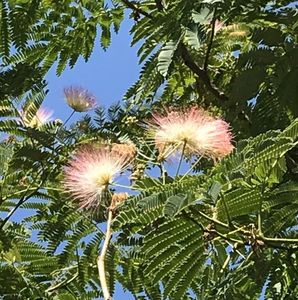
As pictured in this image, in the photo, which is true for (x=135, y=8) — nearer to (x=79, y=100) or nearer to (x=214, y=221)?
(x=79, y=100)

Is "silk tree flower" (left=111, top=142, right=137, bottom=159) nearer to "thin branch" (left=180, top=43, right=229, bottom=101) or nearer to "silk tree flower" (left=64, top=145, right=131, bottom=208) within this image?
"silk tree flower" (left=64, top=145, right=131, bottom=208)

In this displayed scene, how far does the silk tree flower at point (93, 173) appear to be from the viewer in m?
2.01

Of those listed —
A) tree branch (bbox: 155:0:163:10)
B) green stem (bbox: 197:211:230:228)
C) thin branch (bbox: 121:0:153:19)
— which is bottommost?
green stem (bbox: 197:211:230:228)

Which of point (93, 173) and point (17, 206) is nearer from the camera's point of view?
point (93, 173)

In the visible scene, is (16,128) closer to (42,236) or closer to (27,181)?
(27,181)

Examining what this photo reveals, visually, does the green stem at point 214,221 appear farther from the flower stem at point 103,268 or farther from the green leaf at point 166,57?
the green leaf at point 166,57

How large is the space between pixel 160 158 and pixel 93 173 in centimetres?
16

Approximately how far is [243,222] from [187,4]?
0.71 m

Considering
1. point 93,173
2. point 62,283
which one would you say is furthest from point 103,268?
point 62,283

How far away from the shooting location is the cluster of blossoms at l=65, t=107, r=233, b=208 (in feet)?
6.63

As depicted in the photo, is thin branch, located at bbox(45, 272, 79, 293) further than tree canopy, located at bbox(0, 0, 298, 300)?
Yes

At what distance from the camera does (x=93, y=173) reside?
6.60ft

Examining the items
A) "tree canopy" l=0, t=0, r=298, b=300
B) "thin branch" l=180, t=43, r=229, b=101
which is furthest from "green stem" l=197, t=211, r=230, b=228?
"thin branch" l=180, t=43, r=229, b=101

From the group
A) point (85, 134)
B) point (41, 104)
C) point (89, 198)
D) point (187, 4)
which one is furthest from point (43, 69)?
point (89, 198)
